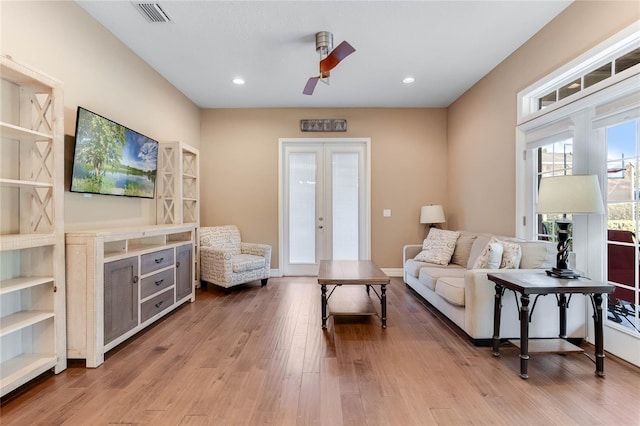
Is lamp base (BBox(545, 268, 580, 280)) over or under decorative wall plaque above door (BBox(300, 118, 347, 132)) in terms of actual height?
under

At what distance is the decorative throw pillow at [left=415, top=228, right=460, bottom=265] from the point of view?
4.18 metres

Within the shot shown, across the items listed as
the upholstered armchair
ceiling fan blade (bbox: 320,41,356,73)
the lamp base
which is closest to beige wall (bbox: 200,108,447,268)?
the upholstered armchair

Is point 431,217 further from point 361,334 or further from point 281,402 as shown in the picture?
point 281,402

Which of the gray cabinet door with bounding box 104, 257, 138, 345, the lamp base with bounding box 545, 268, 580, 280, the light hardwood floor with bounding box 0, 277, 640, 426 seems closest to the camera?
the light hardwood floor with bounding box 0, 277, 640, 426

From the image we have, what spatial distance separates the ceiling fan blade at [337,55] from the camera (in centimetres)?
260

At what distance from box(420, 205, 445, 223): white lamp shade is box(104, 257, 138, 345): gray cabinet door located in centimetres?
420

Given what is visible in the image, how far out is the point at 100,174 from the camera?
9.53 feet

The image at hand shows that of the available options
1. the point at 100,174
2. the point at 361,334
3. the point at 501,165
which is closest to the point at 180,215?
the point at 100,174

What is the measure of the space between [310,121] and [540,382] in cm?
465

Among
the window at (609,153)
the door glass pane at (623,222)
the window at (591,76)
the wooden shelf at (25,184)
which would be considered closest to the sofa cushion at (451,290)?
the window at (609,153)

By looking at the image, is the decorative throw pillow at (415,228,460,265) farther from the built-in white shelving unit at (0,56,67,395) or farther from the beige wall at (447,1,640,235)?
the built-in white shelving unit at (0,56,67,395)

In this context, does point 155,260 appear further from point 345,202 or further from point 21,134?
point 345,202

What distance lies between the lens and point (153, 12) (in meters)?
2.78

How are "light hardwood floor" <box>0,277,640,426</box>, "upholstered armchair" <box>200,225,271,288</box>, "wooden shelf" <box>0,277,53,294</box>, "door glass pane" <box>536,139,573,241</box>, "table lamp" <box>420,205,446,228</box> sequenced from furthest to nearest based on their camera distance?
"table lamp" <box>420,205,446,228</box> < "upholstered armchair" <box>200,225,271,288</box> < "door glass pane" <box>536,139,573,241</box> < "wooden shelf" <box>0,277,53,294</box> < "light hardwood floor" <box>0,277,640,426</box>
